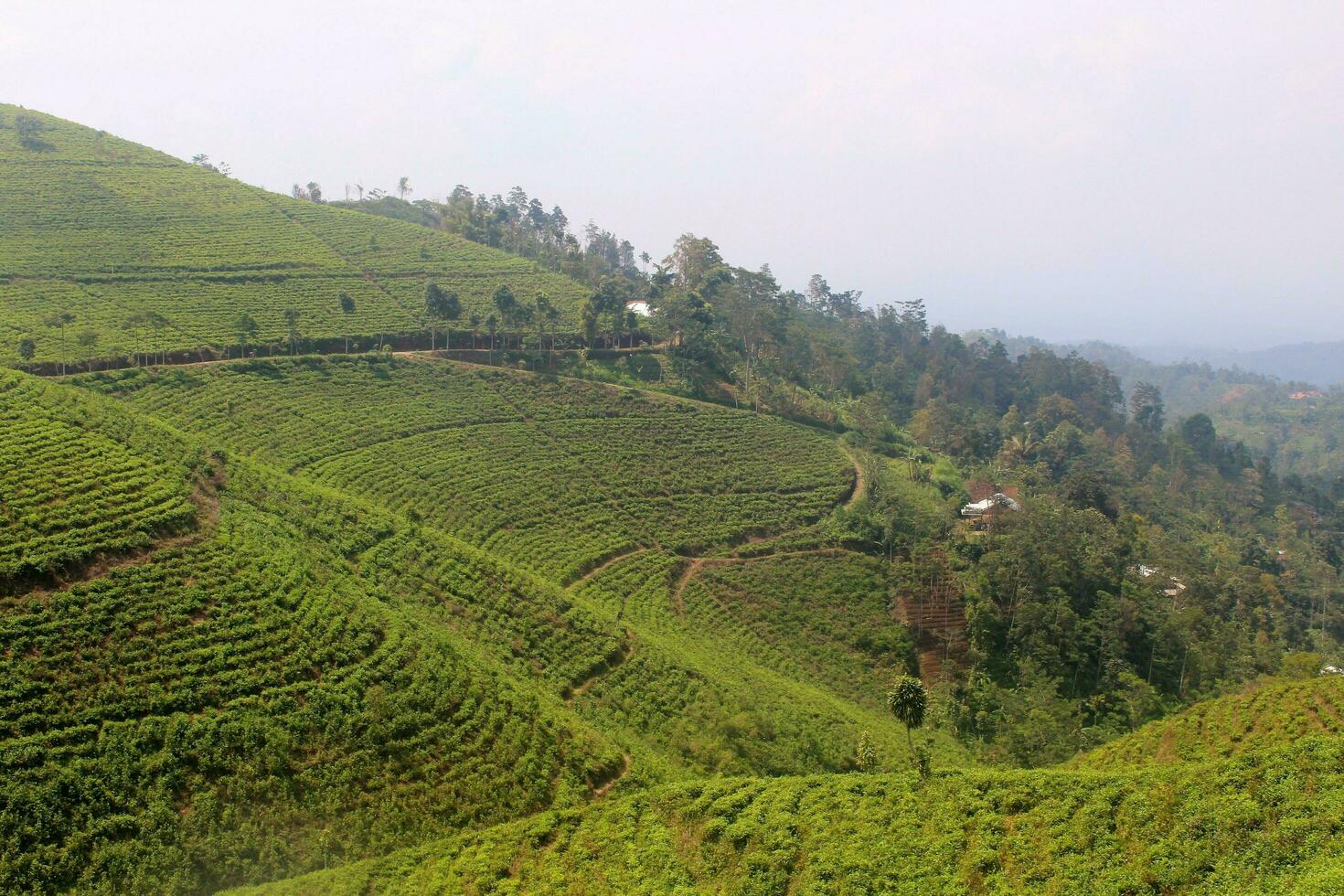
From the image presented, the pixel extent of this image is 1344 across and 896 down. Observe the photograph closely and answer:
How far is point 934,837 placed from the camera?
17891 millimetres

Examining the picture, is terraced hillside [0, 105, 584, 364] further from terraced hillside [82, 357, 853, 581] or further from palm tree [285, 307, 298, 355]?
terraced hillside [82, 357, 853, 581]

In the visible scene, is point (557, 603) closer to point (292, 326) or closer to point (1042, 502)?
point (292, 326)

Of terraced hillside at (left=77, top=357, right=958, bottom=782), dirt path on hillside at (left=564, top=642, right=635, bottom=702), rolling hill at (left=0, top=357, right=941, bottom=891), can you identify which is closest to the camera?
rolling hill at (left=0, top=357, right=941, bottom=891)

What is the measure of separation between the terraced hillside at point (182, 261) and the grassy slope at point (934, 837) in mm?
41624

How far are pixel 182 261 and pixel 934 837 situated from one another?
217 feet

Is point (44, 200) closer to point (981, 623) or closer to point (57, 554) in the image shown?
point (57, 554)

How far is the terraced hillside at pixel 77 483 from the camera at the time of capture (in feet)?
74.4

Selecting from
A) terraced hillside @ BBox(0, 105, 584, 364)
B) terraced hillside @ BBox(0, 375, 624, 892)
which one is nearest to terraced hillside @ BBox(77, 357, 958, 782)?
terraced hillside @ BBox(0, 375, 624, 892)

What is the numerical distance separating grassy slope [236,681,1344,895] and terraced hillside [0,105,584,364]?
4162 cm

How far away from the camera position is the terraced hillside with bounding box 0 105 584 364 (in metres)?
51.5

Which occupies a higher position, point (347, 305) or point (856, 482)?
point (347, 305)

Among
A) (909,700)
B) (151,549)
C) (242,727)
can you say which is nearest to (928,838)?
(909,700)

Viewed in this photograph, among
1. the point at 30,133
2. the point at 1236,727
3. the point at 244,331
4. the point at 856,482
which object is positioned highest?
the point at 30,133

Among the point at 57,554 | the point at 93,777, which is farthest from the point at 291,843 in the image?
the point at 57,554
